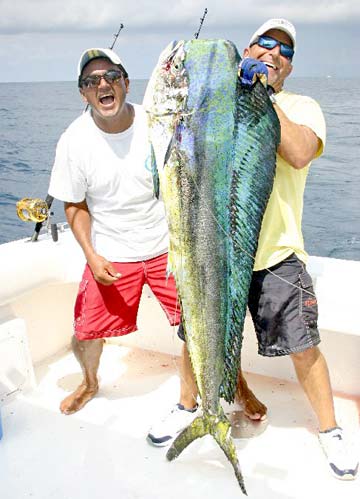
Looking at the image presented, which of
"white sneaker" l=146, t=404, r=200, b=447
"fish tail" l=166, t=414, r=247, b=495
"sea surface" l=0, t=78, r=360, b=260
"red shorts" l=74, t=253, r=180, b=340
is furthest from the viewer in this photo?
"sea surface" l=0, t=78, r=360, b=260

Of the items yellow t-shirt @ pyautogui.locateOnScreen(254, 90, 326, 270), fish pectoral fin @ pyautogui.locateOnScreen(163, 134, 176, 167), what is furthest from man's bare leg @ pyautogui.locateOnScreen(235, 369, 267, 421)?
fish pectoral fin @ pyautogui.locateOnScreen(163, 134, 176, 167)

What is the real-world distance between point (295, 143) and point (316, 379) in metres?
1.13

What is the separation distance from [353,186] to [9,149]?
37.2ft

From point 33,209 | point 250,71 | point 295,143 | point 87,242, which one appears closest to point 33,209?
point 33,209

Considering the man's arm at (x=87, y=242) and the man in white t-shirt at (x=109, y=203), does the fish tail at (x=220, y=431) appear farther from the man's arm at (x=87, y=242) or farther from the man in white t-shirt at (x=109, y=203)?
the man's arm at (x=87, y=242)

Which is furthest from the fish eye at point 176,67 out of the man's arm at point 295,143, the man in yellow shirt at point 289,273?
the man in yellow shirt at point 289,273

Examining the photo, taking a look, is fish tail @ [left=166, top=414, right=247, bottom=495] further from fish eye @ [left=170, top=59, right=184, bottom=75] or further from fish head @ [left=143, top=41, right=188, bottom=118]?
fish eye @ [left=170, top=59, right=184, bottom=75]

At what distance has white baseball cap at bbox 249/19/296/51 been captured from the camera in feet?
7.20

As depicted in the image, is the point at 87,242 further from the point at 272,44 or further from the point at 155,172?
the point at 272,44

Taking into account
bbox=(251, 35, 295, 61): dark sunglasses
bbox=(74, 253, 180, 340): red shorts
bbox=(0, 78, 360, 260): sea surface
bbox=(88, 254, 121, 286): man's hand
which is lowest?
bbox=(0, 78, 360, 260): sea surface

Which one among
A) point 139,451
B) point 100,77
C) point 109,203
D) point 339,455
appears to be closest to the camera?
point 339,455

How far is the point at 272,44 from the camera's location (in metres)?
2.19

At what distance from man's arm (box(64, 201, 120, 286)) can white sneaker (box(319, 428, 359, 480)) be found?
1.26 meters

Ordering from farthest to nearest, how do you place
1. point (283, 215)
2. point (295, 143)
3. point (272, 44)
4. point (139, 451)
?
point (139, 451) < point (283, 215) < point (272, 44) < point (295, 143)
